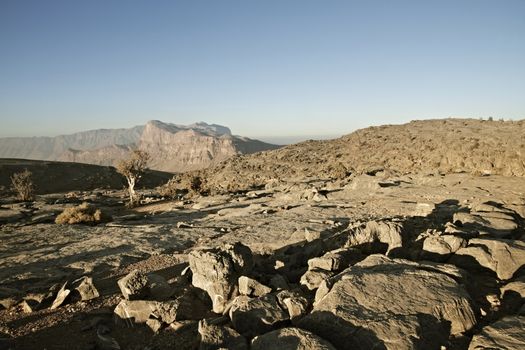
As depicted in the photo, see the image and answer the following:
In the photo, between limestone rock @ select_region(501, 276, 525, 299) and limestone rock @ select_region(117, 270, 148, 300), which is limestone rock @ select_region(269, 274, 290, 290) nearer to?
limestone rock @ select_region(117, 270, 148, 300)

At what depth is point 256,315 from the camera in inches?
193

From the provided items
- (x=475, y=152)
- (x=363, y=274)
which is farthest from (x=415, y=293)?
(x=475, y=152)

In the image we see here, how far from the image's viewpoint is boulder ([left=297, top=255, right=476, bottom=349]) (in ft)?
13.6

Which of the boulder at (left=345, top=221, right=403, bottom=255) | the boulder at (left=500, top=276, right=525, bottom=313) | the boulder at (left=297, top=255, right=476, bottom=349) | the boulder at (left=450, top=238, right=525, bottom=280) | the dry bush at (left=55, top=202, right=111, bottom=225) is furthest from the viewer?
the dry bush at (left=55, top=202, right=111, bottom=225)

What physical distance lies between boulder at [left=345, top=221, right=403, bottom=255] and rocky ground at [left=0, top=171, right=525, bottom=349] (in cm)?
3

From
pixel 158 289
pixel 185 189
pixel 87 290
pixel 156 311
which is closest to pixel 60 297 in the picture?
pixel 87 290

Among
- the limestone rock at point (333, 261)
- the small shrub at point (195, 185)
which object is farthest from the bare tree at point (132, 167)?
the limestone rock at point (333, 261)

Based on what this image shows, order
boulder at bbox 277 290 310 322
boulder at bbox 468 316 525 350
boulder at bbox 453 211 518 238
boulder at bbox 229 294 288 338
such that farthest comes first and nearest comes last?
boulder at bbox 453 211 518 238 → boulder at bbox 277 290 310 322 → boulder at bbox 229 294 288 338 → boulder at bbox 468 316 525 350

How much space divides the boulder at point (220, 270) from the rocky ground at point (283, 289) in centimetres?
2

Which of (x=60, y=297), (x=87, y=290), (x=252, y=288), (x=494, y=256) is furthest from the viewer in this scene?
(x=87, y=290)

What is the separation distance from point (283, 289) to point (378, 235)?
10.9ft

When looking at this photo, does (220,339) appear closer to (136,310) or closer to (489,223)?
(136,310)

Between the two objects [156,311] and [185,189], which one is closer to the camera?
[156,311]

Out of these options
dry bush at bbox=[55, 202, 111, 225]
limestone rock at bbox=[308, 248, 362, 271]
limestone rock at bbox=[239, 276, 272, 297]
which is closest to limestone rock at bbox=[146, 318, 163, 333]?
limestone rock at bbox=[239, 276, 272, 297]
